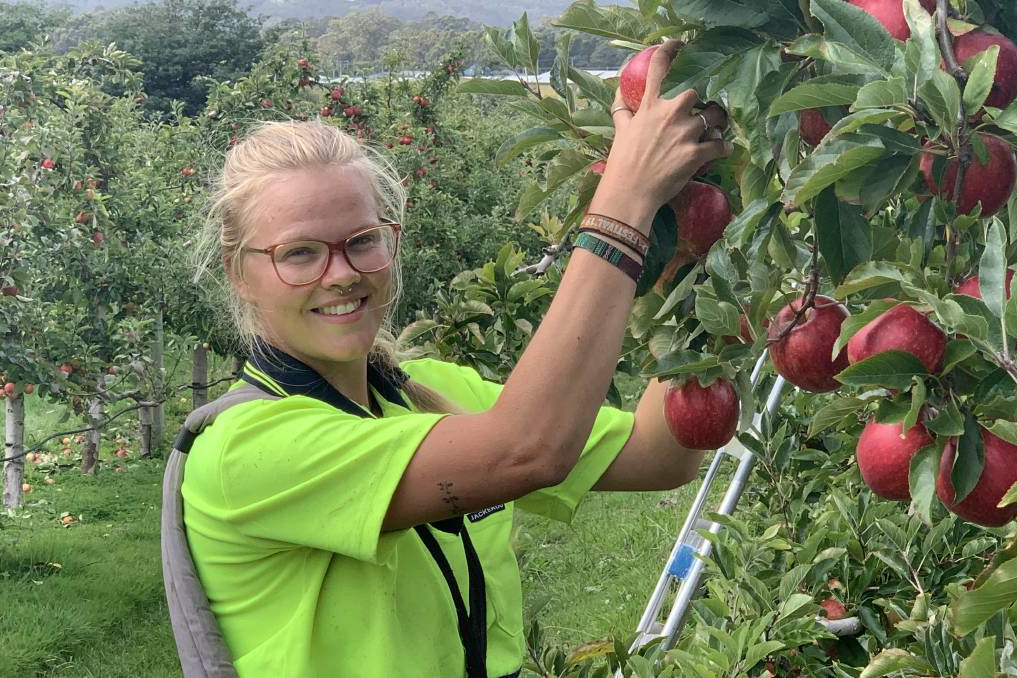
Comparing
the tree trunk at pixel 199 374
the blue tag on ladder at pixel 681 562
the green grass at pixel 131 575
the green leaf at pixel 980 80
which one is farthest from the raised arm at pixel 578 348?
the tree trunk at pixel 199 374

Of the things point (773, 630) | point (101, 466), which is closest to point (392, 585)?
point (773, 630)

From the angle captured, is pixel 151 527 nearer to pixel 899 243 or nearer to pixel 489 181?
pixel 489 181

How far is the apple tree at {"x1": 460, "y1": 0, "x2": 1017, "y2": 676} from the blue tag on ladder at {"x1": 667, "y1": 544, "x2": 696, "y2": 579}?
3.97 feet

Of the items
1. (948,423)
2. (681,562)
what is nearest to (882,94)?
(948,423)

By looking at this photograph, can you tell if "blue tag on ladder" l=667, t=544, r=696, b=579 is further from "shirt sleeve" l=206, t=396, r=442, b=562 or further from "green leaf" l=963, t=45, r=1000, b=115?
"green leaf" l=963, t=45, r=1000, b=115

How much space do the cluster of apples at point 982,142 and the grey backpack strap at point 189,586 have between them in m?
0.86

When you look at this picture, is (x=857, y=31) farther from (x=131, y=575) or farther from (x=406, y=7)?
(x=406, y=7)

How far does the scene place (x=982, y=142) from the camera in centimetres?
85

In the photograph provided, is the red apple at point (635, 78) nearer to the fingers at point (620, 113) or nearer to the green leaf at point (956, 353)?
the fingers at point (620, 113)

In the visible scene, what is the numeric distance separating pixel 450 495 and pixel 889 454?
18.8 inches

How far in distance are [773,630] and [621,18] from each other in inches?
37.4

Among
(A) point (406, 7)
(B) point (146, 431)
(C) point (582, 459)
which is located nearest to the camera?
(C) point (582, 459)

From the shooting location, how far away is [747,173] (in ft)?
3.28

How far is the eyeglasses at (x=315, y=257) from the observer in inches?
54.8
